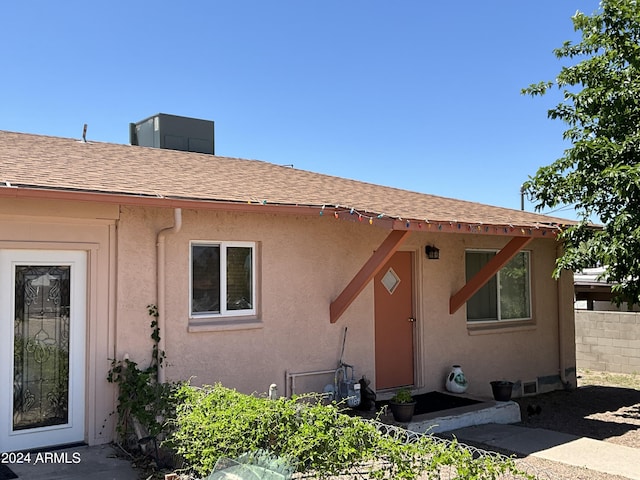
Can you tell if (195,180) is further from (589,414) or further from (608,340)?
(608,340)

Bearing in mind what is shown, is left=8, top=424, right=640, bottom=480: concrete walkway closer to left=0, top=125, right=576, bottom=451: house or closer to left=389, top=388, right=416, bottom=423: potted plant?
left=0, top=125, right=576, bottom=451: house

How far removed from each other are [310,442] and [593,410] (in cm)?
749

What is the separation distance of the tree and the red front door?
2.44 meters

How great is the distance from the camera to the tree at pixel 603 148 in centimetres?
836

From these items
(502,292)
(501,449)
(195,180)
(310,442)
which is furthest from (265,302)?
(502,292)

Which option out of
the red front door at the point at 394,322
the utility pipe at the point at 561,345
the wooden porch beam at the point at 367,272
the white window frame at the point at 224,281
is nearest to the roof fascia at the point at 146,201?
the white window frame at the point at 224,281

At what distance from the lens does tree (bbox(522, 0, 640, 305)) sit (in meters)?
8.36

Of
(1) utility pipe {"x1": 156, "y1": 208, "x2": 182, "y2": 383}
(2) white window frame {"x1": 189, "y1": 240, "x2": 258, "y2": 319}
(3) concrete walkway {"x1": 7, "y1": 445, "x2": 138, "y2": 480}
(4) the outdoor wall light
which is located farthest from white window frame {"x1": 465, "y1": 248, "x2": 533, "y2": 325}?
(3) concrete walkway {"x1": 7, "y1": 445, "x2": 138, "y2": 480}

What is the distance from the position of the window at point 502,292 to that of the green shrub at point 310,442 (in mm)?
6356

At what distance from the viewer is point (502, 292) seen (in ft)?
35.6

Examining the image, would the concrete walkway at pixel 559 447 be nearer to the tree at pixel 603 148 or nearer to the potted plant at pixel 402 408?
Answer: the potted plant at pixel 402 408

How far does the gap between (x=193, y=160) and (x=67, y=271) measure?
12.9 feet

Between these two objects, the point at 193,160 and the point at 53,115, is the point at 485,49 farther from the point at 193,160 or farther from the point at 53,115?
the point at 53,115

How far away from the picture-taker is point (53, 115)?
621 inches
